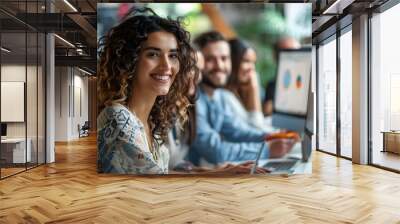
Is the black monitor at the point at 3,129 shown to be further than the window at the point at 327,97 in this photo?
No

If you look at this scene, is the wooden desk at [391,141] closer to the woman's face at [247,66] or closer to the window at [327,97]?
the window at [327,97]

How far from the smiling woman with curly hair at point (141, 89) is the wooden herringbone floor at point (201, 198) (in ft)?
1.27

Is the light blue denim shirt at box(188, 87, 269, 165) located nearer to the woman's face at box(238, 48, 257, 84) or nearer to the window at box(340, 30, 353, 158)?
the woman's face at box(238, 48, 257, 84)

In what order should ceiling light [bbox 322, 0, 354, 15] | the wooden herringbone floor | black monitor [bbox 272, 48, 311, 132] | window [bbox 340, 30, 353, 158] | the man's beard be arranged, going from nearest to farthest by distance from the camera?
the wooden herringbone floor < the man's beard < black monitor [bbox 272, 48, 311, 132] < ceiling light [bbox 322, 0, 354, 15] < window [bbox 340, 30, 353, 158]

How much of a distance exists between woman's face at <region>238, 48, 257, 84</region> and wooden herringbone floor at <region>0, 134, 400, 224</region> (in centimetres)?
161

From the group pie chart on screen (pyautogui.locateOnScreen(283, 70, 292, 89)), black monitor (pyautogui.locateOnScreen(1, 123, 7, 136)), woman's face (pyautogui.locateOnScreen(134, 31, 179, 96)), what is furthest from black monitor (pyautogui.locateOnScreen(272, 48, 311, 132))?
black monitor (pyautogui.locateOnScreen(1, 123, 7, 136))

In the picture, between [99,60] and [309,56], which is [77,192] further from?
[309,56]

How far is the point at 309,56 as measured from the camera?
654 centimetres

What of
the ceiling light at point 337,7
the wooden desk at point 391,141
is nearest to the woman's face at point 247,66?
the ceiling light at point 337,7

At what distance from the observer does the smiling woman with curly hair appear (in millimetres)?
6266

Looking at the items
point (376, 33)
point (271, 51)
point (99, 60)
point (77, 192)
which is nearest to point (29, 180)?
point (77, 192)

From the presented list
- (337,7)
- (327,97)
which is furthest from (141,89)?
(327,97)

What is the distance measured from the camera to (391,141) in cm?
761

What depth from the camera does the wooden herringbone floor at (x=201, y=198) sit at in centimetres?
408
